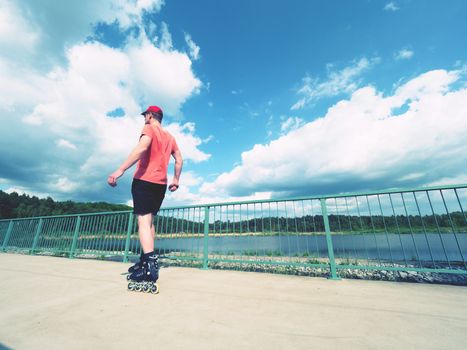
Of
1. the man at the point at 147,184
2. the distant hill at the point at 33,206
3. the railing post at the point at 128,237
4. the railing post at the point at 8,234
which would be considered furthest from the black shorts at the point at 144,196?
the distant hill at the point at 33,206

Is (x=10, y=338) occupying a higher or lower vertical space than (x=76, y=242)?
lower

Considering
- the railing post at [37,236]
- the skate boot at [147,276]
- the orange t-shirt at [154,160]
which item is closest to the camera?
the skate boot at [147,276]

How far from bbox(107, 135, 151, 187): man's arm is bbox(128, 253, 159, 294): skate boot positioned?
80 centimetres

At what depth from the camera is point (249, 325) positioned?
133 cm

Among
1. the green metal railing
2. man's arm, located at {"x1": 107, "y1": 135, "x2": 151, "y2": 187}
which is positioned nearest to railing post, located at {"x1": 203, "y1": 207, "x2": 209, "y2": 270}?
the green metal railing

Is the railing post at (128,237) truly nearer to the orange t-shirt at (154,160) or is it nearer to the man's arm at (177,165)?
the man's arm at (177,165)

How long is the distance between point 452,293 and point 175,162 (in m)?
3.27

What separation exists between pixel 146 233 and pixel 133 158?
29.9 inches

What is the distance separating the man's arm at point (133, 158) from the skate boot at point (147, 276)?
31.4 inches

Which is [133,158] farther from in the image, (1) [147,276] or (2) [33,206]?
(2) [33,206]

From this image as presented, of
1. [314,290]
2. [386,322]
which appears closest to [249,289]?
[314,290]

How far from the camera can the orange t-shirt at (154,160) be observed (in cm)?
218

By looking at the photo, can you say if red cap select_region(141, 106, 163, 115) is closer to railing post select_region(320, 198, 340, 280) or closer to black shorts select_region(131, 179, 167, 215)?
black shorts select_region(131, 179, 167, 215)

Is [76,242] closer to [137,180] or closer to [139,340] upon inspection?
[137,180]
